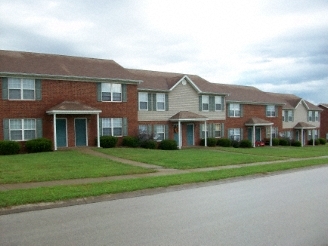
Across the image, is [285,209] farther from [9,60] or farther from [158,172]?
[9,60]

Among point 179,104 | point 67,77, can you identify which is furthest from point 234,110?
point 67,77

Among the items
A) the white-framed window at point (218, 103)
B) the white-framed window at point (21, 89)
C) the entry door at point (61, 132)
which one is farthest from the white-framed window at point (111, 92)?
the white-framed window at point (218, 103)

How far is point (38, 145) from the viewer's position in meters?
23.5

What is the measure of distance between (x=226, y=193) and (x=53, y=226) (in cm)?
557

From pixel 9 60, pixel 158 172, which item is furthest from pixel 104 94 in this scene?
pixel 158 172

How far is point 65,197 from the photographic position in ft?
31.3

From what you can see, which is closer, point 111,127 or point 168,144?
point 111,127

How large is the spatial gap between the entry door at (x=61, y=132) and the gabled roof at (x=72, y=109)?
4.47ft

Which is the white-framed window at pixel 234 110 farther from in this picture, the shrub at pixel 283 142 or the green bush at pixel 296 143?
the green bush at pixel 296 143

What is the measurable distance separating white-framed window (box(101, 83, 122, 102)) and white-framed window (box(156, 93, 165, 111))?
4.65 meters

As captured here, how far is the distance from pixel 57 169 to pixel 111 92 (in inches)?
518

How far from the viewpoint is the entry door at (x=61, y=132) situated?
84.3ft

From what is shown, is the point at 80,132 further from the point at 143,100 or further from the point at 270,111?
the point at 270,111

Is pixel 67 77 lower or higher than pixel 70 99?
higher
